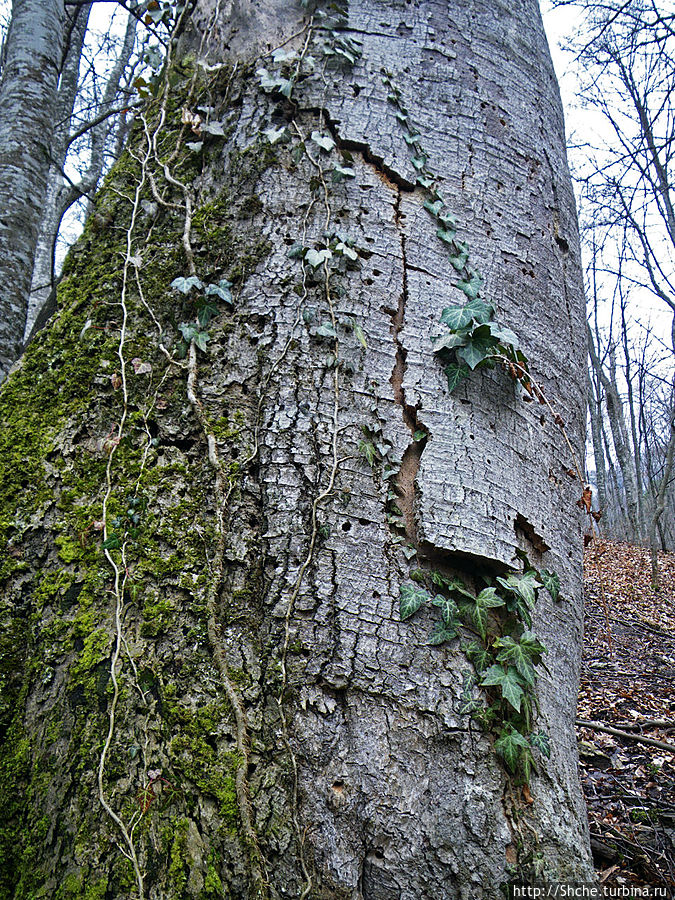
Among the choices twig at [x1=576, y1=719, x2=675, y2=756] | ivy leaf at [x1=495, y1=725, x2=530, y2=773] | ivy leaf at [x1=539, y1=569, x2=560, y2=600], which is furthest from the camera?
twig at [x1=576, y1=719, x2=675, y2=756]

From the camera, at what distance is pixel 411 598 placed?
3.59 ft

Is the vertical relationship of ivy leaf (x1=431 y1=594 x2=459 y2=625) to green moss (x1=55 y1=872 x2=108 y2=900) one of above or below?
above

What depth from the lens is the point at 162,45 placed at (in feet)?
6.61

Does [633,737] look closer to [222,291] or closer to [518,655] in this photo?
[518,655]

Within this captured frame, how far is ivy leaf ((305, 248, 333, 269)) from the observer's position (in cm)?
134

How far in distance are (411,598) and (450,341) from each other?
2.09 ft

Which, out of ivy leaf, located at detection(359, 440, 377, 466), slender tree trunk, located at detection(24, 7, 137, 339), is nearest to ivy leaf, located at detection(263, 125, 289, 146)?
ivy leaf, located at detection(359, 440, 377, 466)

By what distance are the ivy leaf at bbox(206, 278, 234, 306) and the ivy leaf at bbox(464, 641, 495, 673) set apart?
1.02 m

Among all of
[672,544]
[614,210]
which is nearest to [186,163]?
[614,210]

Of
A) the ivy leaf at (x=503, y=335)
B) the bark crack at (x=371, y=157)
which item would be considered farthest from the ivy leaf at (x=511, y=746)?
the bark crack at (x=371, y=157)

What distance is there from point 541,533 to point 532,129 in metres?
1.37

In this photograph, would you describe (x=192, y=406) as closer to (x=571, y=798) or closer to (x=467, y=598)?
(x=467, y=598)

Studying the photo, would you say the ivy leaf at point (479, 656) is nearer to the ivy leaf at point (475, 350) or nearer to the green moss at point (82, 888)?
the ivy leaf at point (475, 350)

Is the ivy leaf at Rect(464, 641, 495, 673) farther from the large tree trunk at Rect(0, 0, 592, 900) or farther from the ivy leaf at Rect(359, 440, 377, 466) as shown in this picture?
the ivy leaf at Rect(359, 440, 377, 466)
